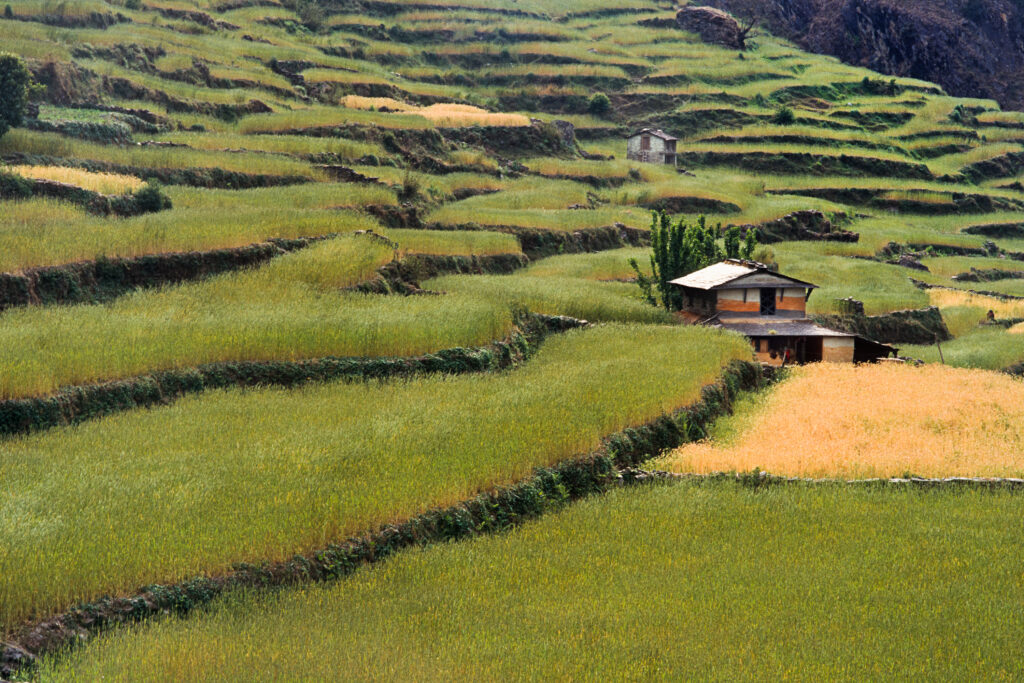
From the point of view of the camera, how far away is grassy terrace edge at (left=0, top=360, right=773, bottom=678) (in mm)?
8695

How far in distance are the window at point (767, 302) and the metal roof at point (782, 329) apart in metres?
0.67

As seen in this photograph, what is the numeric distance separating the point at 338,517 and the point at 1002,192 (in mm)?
72783

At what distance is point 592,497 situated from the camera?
14812 mm

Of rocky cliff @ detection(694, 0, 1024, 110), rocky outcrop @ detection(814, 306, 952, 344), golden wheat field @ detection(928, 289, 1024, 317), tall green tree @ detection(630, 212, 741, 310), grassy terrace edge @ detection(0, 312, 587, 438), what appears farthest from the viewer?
rocky cliff @ detection(694, 0, 1024, 110)

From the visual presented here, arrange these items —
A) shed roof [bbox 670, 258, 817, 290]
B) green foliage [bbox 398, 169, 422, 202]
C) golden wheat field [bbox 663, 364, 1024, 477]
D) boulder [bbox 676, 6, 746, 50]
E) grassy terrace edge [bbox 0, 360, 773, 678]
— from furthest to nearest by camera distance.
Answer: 1. boulder [bbox 676, 6, 746, 50]
2. green foliage [bbox 398, 169, 422, 202]
3. shed roof [bbox 670, 258, 817, 290]
4. golden wheat field [bbox 663, 364, 1024, 477]
5. grassy terrace edge [bbox 0, 360, 773, 678]

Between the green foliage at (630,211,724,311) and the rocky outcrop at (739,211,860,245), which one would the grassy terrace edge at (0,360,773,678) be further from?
the rocky outcrop at (739,211,860,245)

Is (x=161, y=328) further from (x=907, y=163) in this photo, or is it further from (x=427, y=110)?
(x=907, y=163)

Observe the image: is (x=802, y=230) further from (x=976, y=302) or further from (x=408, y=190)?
(x=408, y=190)

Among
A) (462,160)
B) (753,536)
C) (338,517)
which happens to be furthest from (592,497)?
(462,160)

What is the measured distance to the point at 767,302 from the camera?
32.6 metres

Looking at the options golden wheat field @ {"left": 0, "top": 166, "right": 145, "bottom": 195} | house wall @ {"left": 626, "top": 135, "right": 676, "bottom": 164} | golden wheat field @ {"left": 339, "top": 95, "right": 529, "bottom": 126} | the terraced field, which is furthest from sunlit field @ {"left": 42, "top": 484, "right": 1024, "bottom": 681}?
house wall @ {"left": 626, "top": 135, "right": 676, "bottom": 164}

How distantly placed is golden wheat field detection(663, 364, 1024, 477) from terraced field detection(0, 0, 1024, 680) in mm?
158

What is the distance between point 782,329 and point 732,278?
2.31m

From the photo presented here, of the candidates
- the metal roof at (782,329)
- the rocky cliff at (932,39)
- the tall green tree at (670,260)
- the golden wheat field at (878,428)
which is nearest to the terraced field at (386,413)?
the golden wheat field at (878,428)
